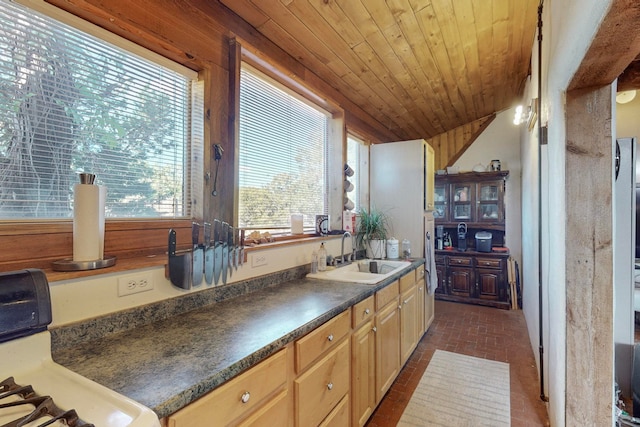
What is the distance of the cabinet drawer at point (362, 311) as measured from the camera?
1729 millimetres

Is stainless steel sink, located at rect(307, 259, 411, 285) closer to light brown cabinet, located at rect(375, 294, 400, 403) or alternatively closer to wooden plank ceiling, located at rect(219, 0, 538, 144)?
light brown cabinet, located at rect(375, 294, 400, 403)

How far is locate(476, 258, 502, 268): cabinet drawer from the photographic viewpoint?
4.36m

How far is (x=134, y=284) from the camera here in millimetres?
1241

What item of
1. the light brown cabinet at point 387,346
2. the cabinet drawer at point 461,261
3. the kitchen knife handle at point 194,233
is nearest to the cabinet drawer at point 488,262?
the cabinet drawer at point 461,261

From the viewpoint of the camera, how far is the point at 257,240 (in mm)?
1982

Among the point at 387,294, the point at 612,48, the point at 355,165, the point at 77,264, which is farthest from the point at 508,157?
the point at 77,264

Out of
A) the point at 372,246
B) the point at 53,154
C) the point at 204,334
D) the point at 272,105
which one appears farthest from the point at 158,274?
the point at 372,246

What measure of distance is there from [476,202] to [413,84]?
2383 mm

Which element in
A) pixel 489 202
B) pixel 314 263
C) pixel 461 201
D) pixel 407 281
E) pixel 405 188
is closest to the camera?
pixel 314 263

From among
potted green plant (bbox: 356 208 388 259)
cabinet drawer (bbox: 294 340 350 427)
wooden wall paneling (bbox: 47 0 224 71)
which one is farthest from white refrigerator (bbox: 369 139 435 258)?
wooden wall paneling (bbox: 47 0 224 71)

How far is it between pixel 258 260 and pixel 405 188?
203 cm

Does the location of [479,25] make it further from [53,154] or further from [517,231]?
[517,231]

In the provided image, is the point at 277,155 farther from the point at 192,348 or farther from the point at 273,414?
the point at 273,414

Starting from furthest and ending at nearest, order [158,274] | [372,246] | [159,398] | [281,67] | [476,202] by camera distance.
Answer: [476,202]
[372,246]
[281,67]
[158,274]
[159,398]
